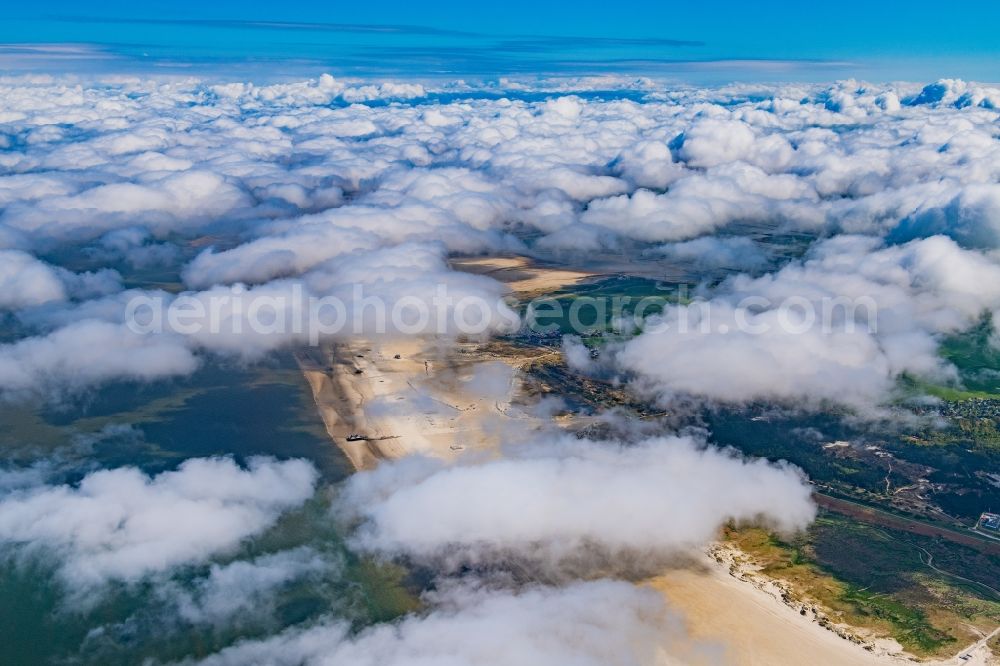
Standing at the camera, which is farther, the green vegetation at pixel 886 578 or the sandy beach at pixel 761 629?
the green vegetation at pixel 886 578

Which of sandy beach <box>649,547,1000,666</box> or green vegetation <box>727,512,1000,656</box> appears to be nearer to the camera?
sandy beach <box>649,547,1000,666</box>

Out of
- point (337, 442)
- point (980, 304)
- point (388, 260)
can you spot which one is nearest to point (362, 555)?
point (337, 442)

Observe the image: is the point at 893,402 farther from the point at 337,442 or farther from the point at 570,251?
the point at 570,251

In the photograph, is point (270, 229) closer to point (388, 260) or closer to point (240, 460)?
point (388, 260)

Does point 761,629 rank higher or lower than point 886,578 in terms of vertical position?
lower

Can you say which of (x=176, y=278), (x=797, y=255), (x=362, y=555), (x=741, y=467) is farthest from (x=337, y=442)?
(x=797, y=255)

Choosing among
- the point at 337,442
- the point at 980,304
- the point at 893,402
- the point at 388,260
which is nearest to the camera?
the point at 337,442

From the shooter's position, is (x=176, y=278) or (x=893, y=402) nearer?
(x=893, y=402)

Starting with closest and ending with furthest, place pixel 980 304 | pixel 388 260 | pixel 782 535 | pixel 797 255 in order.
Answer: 1. pixel 782 535
2. pixel 980 304
3. pixel 388 260
4. pixel 797 255

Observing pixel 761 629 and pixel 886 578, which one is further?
pixel 886 578
